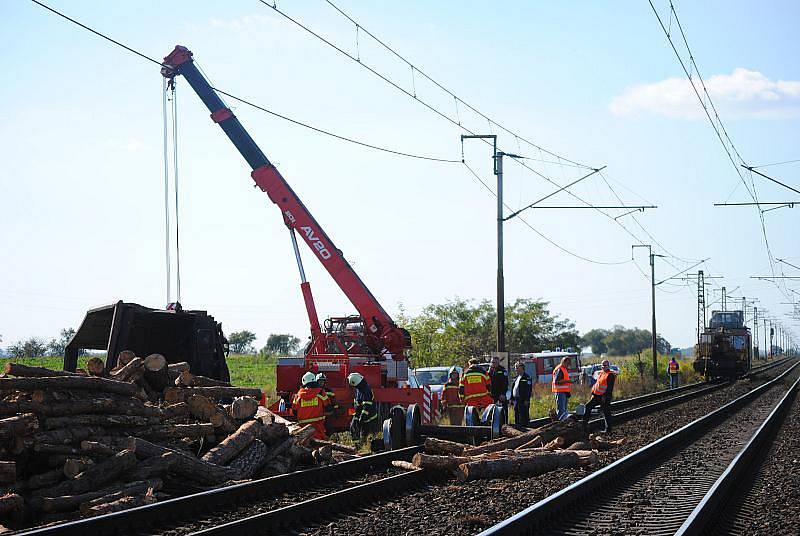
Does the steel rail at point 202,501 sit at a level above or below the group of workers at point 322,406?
below

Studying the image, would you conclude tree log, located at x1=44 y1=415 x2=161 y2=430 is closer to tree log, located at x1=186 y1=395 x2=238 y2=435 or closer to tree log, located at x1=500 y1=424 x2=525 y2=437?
tree log, located at x1=186 y1=395 x2=238 y2=435

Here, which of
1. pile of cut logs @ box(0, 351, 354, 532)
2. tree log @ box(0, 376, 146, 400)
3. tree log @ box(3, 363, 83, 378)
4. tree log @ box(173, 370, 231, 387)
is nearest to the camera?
pile of cut logs @ box(0, 351, 354, 532)

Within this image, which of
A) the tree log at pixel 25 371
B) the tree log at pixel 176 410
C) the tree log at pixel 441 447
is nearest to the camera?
the tree log at pixel 25 371

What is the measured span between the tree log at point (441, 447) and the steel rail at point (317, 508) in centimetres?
222

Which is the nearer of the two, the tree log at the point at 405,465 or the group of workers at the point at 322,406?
the tree log at the point at 405,465

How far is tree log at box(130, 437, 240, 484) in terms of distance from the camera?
12125mm

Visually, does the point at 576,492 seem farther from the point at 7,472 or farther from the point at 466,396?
the point at 466,396

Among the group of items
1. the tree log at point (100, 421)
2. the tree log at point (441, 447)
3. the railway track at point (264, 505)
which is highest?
the tree log at point (100, 421)

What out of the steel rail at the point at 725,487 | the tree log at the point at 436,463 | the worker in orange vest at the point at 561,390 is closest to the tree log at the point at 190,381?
the tree log at the point at 436,463

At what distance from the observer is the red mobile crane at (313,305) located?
2172 cm

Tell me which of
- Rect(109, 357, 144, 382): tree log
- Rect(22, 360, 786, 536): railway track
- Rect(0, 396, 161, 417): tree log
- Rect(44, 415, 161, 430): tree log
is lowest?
Rect(22, 360, 786, 536): railway track

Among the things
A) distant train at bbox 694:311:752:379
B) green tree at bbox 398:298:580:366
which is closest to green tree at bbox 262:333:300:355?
green tree at bbox 398:298:580:366

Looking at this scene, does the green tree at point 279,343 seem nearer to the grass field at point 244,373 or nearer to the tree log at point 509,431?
the grass field at point 244,373

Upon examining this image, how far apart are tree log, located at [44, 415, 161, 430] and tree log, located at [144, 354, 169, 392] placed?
1.62m
